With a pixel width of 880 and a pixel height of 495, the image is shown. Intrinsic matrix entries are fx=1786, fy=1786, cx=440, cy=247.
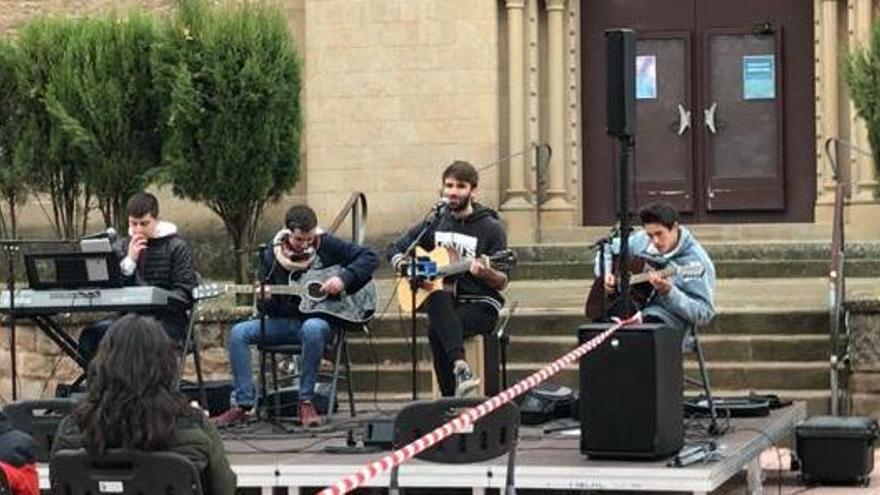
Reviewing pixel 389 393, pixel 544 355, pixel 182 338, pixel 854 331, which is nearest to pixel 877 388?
pixel 854 331

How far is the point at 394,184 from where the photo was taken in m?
16.9

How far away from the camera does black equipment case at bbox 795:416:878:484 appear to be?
9.73 meters

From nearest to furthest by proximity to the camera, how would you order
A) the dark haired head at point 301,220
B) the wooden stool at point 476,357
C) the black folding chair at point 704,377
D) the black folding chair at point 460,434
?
the black folding chair at point 460,434 → the black folding chair at point 704,377 → the dark haired head at point 301,220 → the wooden stool at point 476,357

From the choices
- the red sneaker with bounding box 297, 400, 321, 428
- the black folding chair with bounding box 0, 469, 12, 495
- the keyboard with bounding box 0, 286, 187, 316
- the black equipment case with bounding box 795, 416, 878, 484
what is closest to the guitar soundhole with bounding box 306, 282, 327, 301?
the red sneaker with bounding box 297, 400, 321, 428

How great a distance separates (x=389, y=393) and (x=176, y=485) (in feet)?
23.0

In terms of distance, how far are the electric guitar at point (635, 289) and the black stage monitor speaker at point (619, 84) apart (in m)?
0.92

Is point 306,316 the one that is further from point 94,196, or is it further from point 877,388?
point 94,196

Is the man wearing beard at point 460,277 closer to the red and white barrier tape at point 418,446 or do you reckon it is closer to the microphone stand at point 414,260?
the microphone stand at point 414,260

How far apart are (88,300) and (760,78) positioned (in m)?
8.88

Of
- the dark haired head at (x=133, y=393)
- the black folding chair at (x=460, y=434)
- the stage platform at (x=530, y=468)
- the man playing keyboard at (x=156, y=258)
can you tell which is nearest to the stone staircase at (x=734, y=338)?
the man playing keyboard at (x=156, y=258)

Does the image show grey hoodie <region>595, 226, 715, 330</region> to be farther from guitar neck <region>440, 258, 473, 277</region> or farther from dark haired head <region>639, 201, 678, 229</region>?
guitar neck <region>440, 258, 473, 277</region>

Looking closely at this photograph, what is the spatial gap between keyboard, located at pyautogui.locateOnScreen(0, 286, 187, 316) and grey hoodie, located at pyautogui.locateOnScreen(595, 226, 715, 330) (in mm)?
2538

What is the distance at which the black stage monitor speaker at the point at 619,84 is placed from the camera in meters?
8.85

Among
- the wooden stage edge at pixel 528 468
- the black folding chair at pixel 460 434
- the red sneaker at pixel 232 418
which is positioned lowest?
the red sneaker at pixel 232 418
